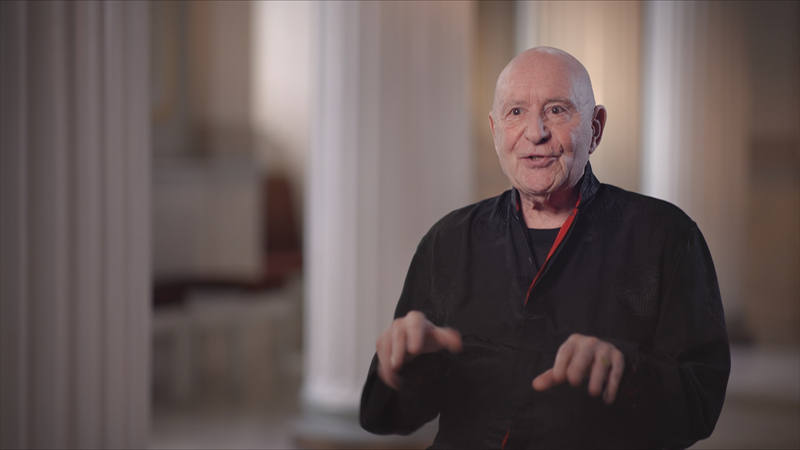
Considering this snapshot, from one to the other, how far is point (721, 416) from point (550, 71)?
7.24ft

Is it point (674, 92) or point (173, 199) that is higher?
point (674, 92)

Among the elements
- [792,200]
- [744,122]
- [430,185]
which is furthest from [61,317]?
[792,200]

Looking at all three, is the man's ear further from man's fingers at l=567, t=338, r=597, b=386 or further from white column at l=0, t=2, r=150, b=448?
white column at l=0, t=2, r=150, b=448

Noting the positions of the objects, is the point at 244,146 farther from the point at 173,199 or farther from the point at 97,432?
the point at 97,432

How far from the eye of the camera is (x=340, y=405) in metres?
2.65

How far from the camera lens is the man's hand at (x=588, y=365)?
1103 millimetres

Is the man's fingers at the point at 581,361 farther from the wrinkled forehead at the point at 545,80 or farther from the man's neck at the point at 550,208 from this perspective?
the wrinkled forehead at the point at 545,80

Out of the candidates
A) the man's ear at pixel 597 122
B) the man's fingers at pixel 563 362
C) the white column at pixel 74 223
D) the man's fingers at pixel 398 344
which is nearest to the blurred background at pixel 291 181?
the white column at pixel 74 223

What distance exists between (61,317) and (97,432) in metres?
0.35

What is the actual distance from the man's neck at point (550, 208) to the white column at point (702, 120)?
1.34 metres

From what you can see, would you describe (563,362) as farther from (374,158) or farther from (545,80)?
(374,158)

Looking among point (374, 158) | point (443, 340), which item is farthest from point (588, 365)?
point (374, 158)

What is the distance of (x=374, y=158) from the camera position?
246cm

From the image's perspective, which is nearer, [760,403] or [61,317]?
[61,317]
